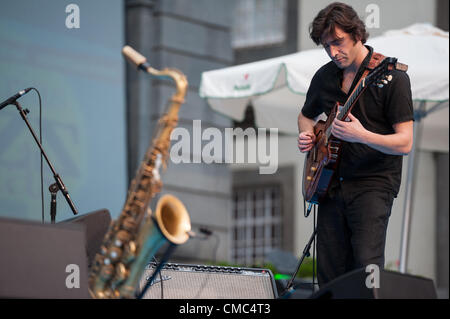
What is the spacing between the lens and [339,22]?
4223 millimetres

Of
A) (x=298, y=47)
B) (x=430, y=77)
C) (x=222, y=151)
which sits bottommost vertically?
(x=222, y=151)

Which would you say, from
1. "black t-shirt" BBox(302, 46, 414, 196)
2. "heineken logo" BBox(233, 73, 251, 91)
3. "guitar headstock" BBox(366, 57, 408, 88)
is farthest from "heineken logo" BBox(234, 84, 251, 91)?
"guitar headstock" BBox(366, 57, 408, 88)

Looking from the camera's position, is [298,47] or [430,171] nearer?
[430,171]

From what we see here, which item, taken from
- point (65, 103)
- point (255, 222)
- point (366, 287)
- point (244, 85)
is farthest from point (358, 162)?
point (255, 222)

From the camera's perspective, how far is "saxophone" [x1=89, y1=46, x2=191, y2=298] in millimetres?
3279

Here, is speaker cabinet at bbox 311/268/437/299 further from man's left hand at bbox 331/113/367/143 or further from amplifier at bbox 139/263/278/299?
amplifier at bbox 139/263/278/299

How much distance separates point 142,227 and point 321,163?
4.43 feet

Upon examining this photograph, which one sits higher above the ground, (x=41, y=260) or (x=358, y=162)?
(x=358, y=162)

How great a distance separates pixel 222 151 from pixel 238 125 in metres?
4.49

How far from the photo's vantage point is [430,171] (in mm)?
14672

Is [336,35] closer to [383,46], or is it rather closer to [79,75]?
[383,46]

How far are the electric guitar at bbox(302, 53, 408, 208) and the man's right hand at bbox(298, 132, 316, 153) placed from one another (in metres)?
0.03

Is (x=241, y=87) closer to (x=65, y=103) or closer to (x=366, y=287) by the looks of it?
(x=65, y=103)

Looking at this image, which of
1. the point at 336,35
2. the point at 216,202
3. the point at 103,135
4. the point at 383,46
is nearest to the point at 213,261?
the point at 216,202
